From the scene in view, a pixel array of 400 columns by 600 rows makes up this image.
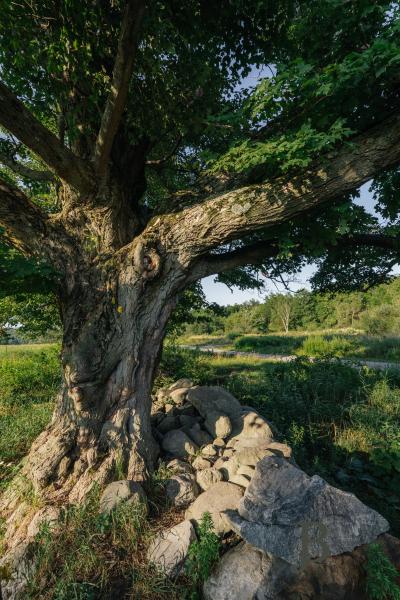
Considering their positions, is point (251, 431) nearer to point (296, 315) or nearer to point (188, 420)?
point (188, 420)

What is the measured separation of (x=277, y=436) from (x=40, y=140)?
4.96 m

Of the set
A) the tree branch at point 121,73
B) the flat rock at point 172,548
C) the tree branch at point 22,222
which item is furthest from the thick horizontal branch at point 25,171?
the flat rock at point 172,548

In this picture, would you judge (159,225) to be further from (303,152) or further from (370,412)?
(370,412)

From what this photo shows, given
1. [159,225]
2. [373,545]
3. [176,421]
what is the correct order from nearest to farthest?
[373,545] < [159,225] < [176,421]

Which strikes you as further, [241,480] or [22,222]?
[22,222]

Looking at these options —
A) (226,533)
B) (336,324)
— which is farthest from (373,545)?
(336,324)

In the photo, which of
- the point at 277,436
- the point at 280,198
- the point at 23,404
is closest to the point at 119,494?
the point at 277,436

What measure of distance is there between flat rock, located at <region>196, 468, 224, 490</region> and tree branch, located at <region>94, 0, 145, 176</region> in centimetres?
411

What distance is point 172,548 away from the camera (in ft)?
7.68

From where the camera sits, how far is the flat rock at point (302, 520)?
224 cm

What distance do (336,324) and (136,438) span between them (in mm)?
51636

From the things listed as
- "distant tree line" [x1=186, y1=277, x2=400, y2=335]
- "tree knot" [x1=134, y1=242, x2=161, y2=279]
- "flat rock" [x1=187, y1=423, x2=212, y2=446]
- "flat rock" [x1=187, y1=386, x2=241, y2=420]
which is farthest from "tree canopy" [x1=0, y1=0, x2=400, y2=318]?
"distant tree line" [x1=186, y1=277, x2=400, y2=335]

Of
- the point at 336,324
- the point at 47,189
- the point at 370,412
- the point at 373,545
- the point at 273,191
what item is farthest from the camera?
the point at 336,324

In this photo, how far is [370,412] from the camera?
4.98 metres
